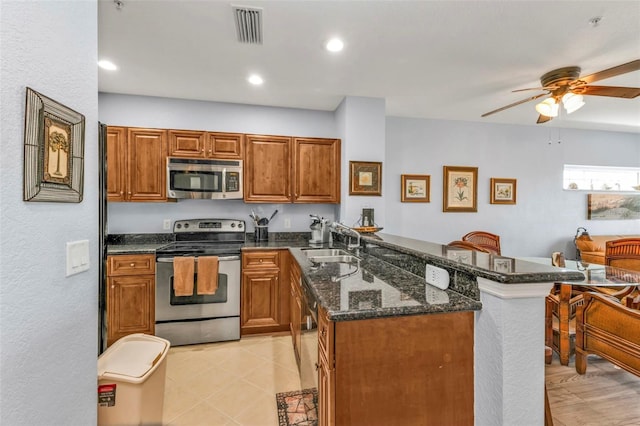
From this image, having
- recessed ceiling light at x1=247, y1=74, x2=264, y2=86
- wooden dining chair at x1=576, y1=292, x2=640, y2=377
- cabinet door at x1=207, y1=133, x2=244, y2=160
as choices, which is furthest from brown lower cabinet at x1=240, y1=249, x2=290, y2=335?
wooden dining chair at x1=576, y1=292, x2=640, y2=377

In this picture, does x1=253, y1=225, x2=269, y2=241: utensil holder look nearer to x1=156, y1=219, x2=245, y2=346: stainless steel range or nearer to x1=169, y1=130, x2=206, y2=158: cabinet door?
x1=156, y1=219, x2=245, y2=346: stainless steel range

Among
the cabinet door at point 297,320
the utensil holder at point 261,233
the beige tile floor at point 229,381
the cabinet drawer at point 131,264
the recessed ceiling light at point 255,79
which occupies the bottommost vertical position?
the beige tile floor at point 229,381

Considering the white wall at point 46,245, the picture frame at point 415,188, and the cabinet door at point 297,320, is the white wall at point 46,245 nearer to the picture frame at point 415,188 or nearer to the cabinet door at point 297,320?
the cabinet door at point 297,320

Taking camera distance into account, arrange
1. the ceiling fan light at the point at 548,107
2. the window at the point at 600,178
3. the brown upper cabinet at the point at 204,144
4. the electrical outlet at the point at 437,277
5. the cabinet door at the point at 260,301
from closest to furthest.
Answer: the electrical outlet at the point at 437,277 → the ceiling fan light at the point at 548,107 → the cabinet door at the point at 260,301 → the brown upper cabinet at the point at 204,144 → the window at the point at 600,178

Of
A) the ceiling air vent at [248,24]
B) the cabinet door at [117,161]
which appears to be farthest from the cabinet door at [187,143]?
the ceiling air vent at [248,24]

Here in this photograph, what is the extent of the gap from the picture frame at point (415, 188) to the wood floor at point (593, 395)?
2.34 m

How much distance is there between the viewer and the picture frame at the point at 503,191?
4.43 metres

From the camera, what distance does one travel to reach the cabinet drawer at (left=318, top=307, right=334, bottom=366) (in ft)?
3.76

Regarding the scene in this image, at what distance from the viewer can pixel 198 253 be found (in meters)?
2.89

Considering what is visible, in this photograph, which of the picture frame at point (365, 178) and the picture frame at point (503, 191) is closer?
the picture frame at point (365, 178)

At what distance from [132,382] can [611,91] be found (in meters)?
3.96

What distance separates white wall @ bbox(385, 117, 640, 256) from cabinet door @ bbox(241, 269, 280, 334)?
6.08ft

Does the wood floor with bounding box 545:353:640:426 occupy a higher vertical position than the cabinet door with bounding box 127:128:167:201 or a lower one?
lower

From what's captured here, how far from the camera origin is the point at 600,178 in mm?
4969
